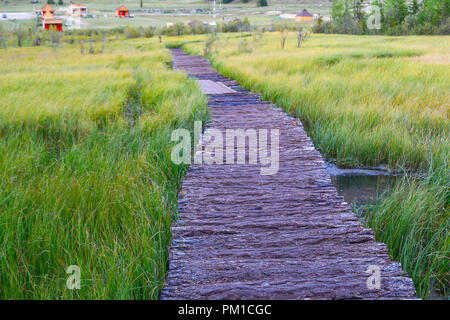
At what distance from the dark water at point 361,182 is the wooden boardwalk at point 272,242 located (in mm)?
624

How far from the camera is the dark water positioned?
12.9ft

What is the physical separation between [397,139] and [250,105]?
2705mm

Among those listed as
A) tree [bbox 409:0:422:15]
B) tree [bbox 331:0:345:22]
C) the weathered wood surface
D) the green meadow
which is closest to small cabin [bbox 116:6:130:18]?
tree [bbox 331:0:345:22]

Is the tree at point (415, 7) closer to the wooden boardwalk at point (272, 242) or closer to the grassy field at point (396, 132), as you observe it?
the grassy field at point (396, 132)

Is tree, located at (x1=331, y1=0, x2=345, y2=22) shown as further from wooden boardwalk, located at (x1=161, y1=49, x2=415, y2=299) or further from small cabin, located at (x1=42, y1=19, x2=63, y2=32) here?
wooden boardwalk, located at (x1=161, y1=49, x2=415, y2=299)

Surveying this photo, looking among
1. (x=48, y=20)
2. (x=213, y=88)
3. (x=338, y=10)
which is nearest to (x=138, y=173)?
(x=213, y=88)

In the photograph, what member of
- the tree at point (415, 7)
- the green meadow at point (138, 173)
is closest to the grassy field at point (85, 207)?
the green meadow at point (138, 173)

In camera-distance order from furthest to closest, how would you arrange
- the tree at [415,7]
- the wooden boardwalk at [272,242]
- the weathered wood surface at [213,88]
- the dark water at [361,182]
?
the tree at [415,7]
the weathered wood surface at [213,88]
the dark water at [361,182]
the wooden boardwalk at [272,242]

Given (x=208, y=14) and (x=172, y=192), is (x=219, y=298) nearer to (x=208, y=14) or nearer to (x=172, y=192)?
(x=172, y=192)

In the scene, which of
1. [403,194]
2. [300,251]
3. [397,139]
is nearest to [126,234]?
[300,251]

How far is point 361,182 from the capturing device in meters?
4.28

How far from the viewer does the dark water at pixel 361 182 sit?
3.95 meters

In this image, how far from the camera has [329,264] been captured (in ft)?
6.79
